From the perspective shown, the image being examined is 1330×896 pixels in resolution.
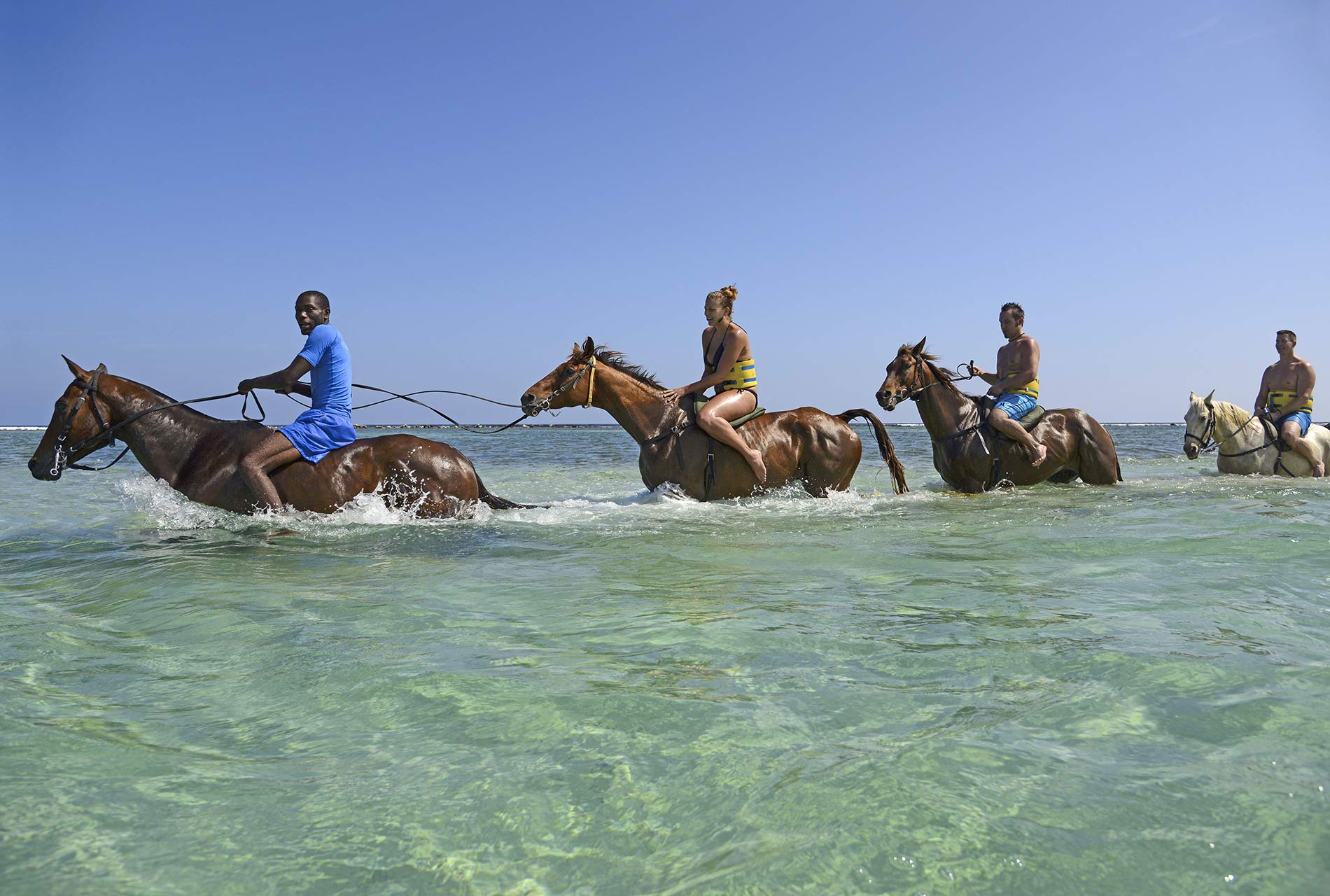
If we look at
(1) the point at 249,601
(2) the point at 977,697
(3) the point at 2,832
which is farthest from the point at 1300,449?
(3) the point at 2,832

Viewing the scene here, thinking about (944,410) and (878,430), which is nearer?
(878,430)

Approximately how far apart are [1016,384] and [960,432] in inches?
35.8

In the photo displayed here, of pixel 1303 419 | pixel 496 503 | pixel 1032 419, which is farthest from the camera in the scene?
→ pixel 1303 419

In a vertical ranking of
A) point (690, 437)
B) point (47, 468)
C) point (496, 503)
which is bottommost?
point (496, 503)

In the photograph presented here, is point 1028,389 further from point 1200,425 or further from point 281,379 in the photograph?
point 281,379

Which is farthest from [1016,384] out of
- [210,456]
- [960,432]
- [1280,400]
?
[210,456]

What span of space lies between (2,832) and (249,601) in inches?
101

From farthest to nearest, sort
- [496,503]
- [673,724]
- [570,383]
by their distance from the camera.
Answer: [570,383] → [496,503] → [673,724]

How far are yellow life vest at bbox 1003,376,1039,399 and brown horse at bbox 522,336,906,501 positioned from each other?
2.55 metres

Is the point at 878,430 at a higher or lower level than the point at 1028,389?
lower

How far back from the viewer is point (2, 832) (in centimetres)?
194

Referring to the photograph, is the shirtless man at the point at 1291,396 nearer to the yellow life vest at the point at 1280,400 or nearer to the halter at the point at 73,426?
the yellow life vest at the point at 1280,400

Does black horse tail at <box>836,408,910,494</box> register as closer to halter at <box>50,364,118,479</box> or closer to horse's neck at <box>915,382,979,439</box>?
horse's neck at <box>915,382,979,439</box>

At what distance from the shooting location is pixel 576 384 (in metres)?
8.80
